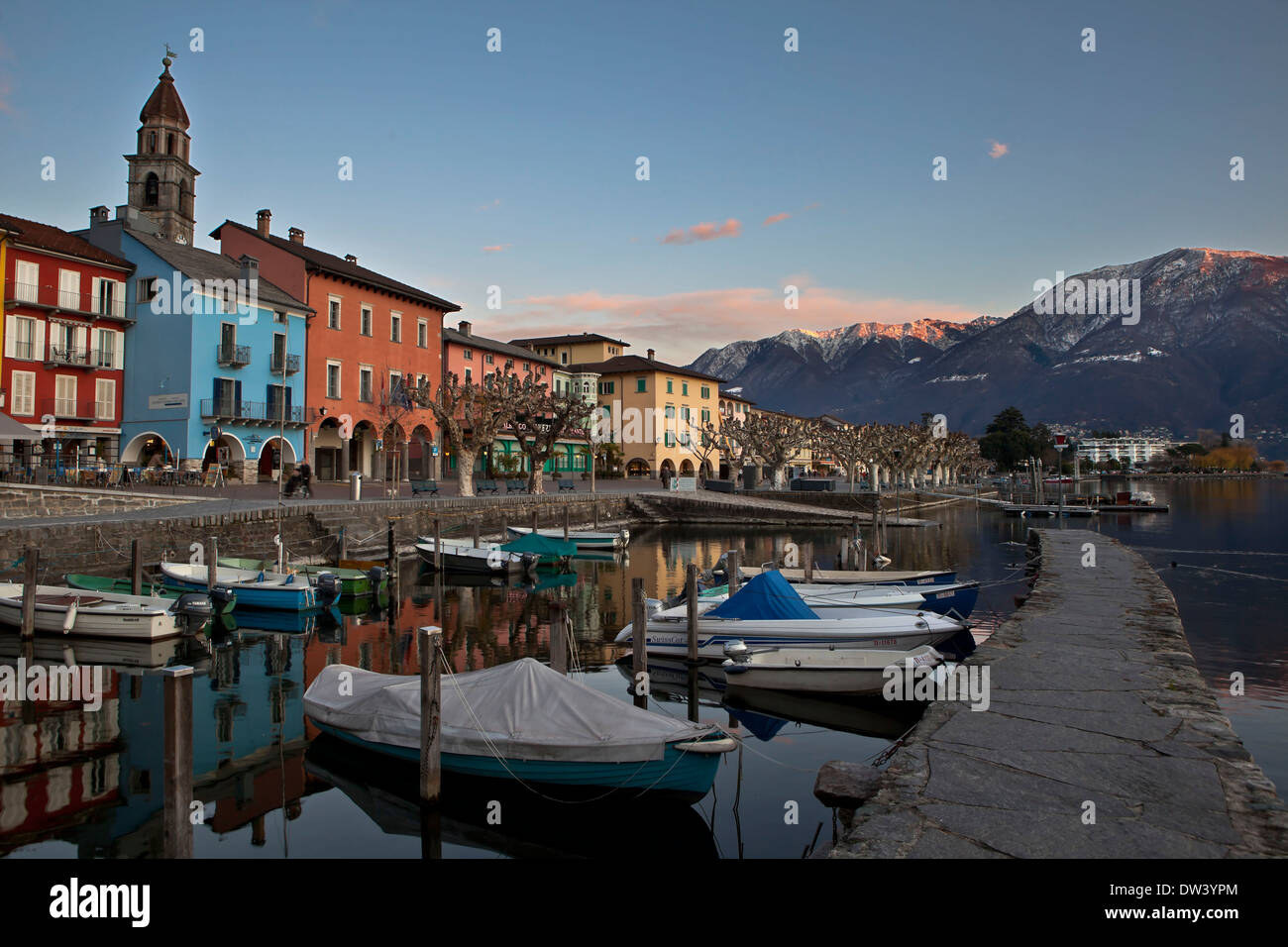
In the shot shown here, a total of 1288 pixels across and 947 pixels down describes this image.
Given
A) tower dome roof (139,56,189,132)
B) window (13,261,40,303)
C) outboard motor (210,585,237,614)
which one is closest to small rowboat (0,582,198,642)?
outboard motor (210,585,237,614)

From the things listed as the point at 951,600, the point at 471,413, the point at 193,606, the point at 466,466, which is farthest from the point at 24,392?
the point at 951,600

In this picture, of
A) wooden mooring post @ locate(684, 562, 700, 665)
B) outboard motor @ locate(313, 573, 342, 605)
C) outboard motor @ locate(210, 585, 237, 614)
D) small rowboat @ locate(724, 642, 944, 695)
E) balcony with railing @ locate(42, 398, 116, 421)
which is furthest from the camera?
balcony with railing @ locate(42, 398, 116, 421)

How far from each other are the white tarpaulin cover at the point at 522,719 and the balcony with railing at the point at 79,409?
38.8 metres

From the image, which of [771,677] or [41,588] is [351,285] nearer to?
[41,588]

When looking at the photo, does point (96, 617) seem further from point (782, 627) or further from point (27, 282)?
point (27, 282)

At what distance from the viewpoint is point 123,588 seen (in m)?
22.9

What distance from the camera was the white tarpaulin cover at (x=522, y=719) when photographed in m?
9.80

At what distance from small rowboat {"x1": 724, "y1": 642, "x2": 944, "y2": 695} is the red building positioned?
122 feet

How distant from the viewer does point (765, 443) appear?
7781cm

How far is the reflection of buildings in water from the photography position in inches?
383

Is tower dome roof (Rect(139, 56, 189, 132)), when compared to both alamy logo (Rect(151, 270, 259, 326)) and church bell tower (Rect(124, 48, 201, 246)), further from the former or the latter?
alamy logo (Rect(151, 270, 259, 326))

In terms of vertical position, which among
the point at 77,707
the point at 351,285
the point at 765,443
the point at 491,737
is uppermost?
the point at 351,285
